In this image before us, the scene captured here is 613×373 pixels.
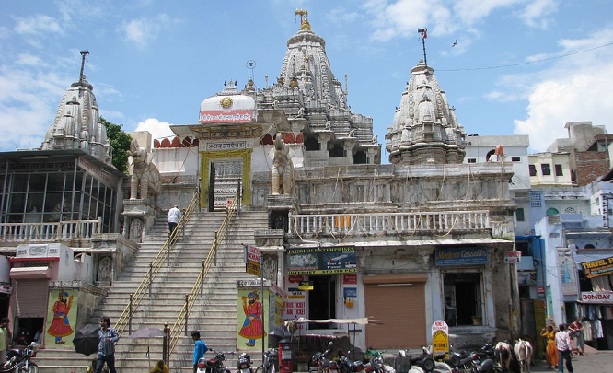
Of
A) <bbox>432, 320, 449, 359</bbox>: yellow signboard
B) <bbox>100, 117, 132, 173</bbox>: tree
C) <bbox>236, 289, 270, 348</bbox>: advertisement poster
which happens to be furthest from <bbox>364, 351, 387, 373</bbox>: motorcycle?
<bbox>100, 117, 132, 173</bbox>: tree

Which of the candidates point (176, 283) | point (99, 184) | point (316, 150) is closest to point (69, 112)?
point (99, 184)

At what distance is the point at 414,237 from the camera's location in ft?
73.4

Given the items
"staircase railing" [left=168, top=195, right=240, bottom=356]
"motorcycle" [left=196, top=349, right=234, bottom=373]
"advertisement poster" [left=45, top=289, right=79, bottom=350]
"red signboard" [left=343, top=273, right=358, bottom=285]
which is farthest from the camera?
"red signboard" [left=343, top=273, right=358, bottom=285]

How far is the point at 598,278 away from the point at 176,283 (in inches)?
780

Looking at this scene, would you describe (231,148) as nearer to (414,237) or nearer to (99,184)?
(99,184)

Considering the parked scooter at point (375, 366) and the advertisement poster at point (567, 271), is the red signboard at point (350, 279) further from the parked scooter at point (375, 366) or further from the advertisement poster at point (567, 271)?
the advertisement poster at point (567, 271)

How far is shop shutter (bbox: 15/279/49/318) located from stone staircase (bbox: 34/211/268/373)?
195cm

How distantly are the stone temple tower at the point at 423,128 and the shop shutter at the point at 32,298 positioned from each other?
21864 millimetres

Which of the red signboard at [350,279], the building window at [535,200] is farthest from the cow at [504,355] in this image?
the building window at [535,200]

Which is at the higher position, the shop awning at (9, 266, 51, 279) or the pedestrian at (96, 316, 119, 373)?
the shop awning at (9, 266, 51, 279)

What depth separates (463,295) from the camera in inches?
908

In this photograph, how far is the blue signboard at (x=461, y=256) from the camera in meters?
22.3

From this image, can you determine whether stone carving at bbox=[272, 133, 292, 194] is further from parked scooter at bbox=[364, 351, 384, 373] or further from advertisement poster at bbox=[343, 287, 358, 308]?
parked scooter at bbox=[364, 351, 384, 373]

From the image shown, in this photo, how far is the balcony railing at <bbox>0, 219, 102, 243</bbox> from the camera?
23609 millimetres
